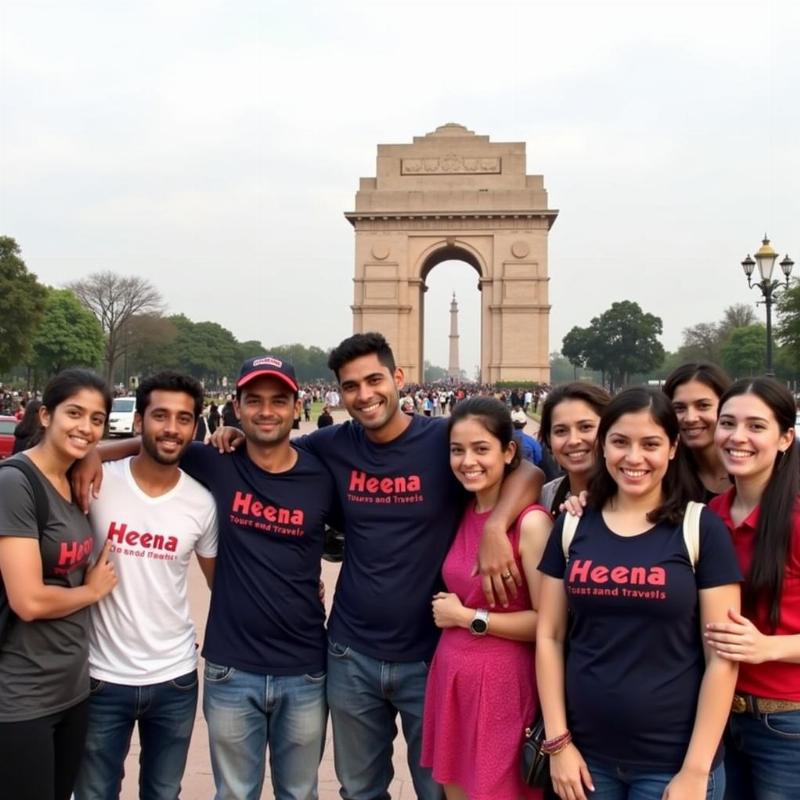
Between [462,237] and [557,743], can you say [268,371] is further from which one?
[462,237]

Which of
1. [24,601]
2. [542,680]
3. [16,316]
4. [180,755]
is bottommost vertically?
[180,755]

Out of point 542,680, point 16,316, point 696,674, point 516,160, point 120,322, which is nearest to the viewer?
point 696,674

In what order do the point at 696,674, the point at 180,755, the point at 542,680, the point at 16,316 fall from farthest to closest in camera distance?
the point at 16,316
the point at 180,755
the point at 542,680
the point at 696,674

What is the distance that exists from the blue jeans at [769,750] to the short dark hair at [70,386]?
2.51 meters

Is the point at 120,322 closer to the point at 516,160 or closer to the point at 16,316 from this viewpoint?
the point at 16,316

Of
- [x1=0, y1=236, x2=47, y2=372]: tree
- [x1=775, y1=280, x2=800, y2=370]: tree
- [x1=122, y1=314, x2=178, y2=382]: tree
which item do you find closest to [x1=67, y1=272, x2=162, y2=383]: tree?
[x1=122, y1=314, x2=178, y2=382]: tree

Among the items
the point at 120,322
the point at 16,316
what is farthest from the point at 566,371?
the point at 16,316

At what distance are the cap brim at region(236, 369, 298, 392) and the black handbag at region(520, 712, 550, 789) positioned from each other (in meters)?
1.54

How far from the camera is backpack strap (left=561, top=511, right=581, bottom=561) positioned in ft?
8.46

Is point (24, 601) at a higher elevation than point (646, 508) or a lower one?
lower

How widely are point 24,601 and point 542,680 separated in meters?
1.69

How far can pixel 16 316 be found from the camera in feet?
121

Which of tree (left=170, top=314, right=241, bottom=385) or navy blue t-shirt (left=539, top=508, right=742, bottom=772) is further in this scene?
tree (left=170, top=314, right=241, bottom=385)

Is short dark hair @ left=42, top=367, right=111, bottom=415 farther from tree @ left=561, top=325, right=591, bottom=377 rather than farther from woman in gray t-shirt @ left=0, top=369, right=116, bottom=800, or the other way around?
tree @ left=561, top=325, right=591, bottom=377
